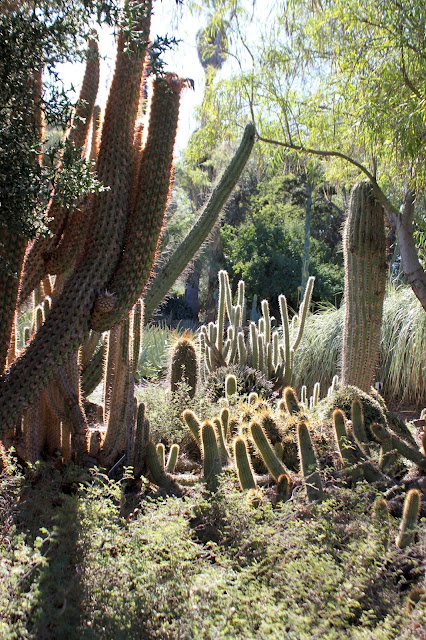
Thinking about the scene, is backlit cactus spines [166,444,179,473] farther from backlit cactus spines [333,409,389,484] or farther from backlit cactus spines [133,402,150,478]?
backlit cactus spines [333,409,389,484]

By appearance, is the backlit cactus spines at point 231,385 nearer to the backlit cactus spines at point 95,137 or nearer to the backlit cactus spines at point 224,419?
the backlit cactus spines at point 224,419

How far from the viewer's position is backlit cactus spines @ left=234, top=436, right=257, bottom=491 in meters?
3.32

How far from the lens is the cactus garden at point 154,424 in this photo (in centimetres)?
224

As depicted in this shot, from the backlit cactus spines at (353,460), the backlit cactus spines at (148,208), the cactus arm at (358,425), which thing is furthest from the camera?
the cactus arm at (358,425)

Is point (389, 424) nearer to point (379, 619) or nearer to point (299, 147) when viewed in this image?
point (379, 619)

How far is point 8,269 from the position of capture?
2.88 m

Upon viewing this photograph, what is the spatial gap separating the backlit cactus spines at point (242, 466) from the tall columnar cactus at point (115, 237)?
1.00 m

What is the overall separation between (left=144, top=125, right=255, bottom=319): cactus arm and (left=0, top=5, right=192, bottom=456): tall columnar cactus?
1716mm

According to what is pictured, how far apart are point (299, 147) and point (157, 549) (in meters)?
3.78

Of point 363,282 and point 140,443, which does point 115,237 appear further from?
point 363,282

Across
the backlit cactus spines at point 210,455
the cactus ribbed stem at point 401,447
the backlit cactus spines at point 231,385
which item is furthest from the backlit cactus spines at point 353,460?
the backlit cactus spines at point 231,385

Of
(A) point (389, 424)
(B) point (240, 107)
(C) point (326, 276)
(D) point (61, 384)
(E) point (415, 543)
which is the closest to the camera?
(E) point (415, 543)

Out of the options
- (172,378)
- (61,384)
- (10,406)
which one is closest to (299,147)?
(172,378)

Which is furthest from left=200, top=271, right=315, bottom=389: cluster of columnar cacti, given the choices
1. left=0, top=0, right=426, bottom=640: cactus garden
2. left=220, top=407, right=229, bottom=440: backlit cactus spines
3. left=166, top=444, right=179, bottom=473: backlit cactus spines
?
left=166, top=444, right=179, bottom=473: backlit cactus spines
